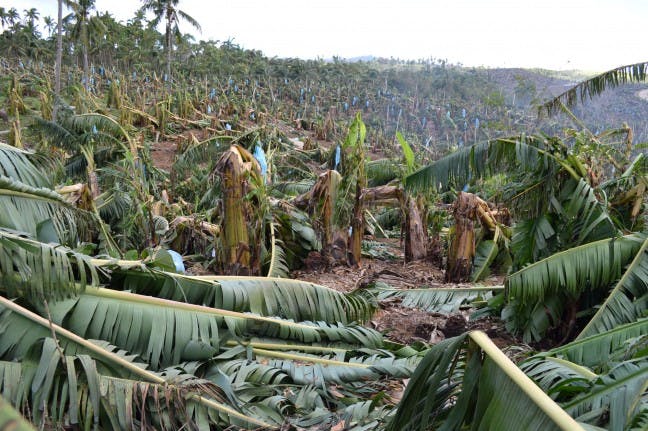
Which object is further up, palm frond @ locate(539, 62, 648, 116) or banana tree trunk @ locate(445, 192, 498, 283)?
palm frond @ locate(539, 62, 648, 116)

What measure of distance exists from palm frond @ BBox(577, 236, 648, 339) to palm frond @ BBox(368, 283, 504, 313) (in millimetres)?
1273

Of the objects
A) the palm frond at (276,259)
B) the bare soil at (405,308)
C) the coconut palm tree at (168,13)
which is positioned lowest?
the bare soil at (405,308)

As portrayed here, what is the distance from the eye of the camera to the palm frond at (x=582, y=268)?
13.8ft

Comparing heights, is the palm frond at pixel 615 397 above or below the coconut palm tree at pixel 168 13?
below

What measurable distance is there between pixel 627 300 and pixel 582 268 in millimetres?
394

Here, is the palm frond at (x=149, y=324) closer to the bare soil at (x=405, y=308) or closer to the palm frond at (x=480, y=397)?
the palm frond at (x=480, y=397)

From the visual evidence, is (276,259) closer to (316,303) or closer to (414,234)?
(316,303)

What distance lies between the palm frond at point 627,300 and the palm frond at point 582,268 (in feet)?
0.41

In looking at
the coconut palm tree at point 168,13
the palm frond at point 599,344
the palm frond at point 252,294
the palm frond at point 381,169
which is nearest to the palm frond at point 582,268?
the palm frond at point 599,344

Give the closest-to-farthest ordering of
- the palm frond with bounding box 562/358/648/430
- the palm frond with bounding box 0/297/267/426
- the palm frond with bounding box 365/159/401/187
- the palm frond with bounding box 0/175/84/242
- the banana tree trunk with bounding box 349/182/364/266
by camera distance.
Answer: the palm frond with bounding box 562/358/648/430, the palm frond with bounding box 0/297/267/426, the palm frond with bounding box 0/175/84/242, the banana tree trunk with bounding box 349/182/364/266, the palm frond with bounding box 365/159/401/187

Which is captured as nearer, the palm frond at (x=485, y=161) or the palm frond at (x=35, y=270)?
the palm frond at (x=35, y=270)

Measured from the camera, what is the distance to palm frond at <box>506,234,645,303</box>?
4203 mm

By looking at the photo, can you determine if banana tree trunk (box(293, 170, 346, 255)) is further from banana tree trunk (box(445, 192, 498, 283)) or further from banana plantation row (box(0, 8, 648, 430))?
banana tree trunk (box(445, 192, 498, 283))

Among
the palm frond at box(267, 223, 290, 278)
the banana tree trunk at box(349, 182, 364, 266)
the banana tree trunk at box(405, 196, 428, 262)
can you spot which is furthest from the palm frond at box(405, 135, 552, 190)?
the banana tree trunk at box(405, 196, 428, 262)
